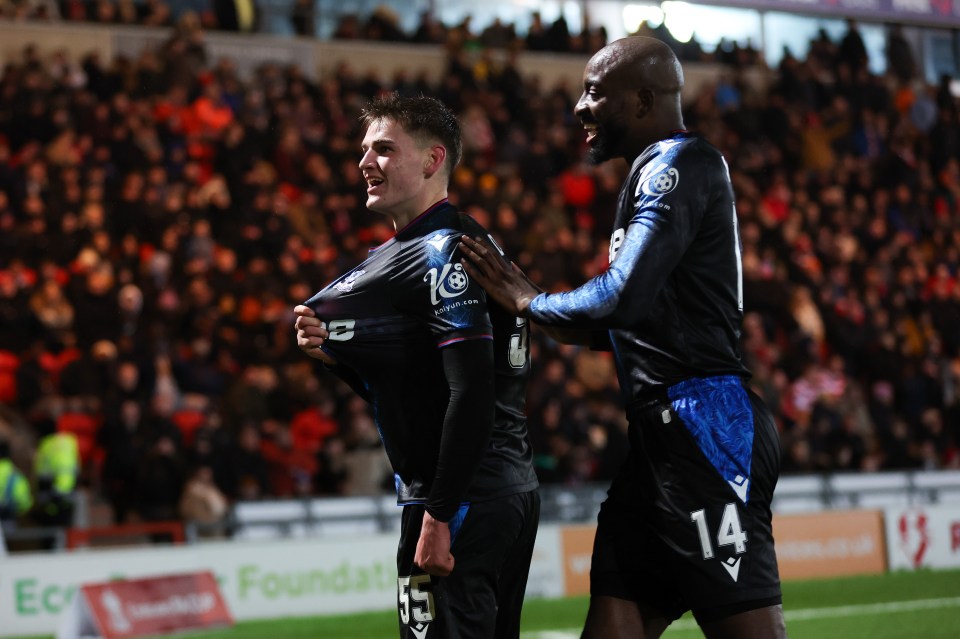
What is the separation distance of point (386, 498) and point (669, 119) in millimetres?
10181

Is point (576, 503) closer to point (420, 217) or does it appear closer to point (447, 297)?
point (420, 217)

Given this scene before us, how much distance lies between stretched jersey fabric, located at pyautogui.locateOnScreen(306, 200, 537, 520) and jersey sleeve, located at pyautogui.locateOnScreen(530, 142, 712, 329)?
214mm

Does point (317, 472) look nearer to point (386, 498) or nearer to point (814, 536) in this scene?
point (386, 498)

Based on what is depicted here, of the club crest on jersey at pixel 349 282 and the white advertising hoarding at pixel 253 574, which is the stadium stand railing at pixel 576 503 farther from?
the club crest on jersey at pixel 349 282

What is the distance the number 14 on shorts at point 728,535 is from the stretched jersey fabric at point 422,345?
1.64 ft

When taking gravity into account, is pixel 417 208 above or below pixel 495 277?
above

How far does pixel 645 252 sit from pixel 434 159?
70 centimetres

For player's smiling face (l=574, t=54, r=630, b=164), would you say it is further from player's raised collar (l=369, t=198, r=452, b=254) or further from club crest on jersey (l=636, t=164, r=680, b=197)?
player's raised collar (l=369, t=198, r=452, b=254)

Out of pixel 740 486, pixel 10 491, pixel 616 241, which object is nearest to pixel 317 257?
pixel 10 491

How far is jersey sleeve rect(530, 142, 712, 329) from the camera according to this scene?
3922mm

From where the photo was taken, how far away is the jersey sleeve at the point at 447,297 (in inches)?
153

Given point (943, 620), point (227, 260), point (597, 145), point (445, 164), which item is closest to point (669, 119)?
point (597, 145)

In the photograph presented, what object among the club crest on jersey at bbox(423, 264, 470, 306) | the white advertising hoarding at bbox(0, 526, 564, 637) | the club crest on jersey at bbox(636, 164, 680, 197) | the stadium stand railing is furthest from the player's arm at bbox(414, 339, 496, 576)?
the stadium stand railing

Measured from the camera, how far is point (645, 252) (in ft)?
12.9
